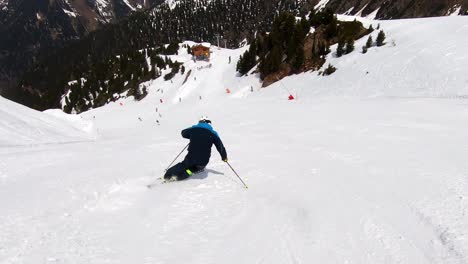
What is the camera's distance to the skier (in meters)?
7.43

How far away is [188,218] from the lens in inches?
212

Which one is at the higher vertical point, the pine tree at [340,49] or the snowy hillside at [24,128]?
the pine tree at [340,49]

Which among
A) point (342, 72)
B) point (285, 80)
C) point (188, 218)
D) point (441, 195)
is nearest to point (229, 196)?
point (188, 218)

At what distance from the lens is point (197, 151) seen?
753 cm

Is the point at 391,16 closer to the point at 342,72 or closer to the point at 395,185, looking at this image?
the point at 342,72

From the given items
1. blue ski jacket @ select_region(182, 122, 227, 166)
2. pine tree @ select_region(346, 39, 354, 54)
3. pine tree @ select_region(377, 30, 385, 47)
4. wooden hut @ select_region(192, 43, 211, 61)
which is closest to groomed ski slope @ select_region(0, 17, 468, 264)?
blue ski jacket @ select_region(182, 122, 227, 166)

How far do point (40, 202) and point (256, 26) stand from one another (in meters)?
146

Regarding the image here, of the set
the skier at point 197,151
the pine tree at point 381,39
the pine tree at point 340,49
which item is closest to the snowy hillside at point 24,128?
the skier at point 197,151

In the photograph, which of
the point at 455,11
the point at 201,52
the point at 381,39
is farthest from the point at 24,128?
the point at 455,11

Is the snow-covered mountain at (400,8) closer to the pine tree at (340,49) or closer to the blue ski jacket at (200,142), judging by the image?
the pine tree at (340,49)

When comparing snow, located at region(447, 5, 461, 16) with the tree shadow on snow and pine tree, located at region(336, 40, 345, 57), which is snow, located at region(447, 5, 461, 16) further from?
the tree shadow on snow

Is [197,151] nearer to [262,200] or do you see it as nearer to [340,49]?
[262,200]

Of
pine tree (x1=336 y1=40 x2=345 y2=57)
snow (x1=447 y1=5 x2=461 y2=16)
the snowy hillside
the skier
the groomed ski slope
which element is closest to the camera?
the groomed ski slope

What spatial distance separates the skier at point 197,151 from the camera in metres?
7.43
